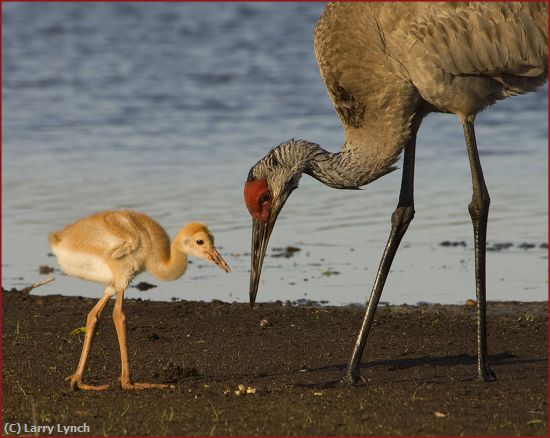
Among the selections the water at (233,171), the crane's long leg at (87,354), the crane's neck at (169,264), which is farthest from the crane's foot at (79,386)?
the water at (233,171)

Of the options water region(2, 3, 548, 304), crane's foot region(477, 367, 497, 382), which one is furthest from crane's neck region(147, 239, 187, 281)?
water region(2, 3, 548, 304)

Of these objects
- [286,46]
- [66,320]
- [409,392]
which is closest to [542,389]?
[409,392]

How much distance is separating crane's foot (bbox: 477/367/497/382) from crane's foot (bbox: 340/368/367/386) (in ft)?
2.41

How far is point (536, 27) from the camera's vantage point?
28.5 ft

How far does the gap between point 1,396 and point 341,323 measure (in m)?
3.07

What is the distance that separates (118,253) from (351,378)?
5.57ft

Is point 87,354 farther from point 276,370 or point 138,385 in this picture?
point 276,370

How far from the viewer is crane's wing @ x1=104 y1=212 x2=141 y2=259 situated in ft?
27.0

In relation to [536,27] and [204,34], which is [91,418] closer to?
[536,27]

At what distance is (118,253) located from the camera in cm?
823

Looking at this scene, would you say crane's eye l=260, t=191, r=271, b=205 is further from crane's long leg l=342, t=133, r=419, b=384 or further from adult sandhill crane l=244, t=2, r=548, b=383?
crane's long leg l=342, t=133, r=419, b=384

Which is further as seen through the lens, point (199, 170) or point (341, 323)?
point (199, 170)

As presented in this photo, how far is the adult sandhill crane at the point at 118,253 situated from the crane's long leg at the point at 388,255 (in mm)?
1204

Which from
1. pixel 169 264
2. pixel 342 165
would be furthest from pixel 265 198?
pixel 169 264
